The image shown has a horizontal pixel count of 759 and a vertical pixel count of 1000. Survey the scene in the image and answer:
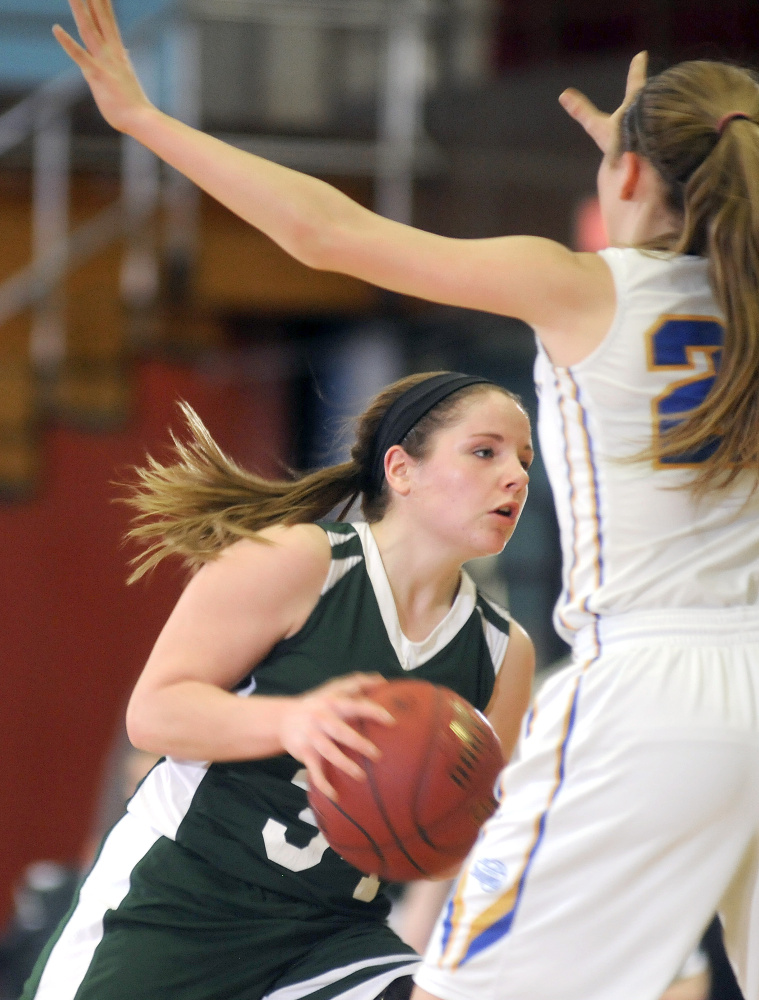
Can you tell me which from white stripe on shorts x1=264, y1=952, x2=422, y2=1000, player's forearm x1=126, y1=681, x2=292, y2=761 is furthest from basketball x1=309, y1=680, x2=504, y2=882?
white stripe on shorts x1=264, y1=952, x2=422, y2=1000

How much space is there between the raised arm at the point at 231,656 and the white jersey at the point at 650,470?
44cm

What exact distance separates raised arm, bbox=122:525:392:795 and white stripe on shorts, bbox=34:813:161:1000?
0.26 meters

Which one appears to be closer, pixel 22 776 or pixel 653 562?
pixel 653 562

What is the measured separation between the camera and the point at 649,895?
1935mm

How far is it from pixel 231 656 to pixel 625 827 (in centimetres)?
77

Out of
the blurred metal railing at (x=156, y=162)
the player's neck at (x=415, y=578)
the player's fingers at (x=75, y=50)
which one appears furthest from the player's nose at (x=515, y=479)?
the blurred metal railing at (x=156, y=162)

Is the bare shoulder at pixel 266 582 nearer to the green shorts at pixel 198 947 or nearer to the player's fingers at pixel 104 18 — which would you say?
the green shorts at pixel 198 947

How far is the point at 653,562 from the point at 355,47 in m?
7.26

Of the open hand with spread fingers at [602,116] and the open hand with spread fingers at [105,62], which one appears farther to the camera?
the open hand with spread fingers at [602,116]

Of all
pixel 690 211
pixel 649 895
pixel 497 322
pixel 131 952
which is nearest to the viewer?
pixel 649 895

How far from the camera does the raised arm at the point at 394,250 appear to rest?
6.57 ft

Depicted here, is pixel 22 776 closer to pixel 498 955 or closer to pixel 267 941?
pixel 267 941

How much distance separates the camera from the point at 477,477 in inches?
97.0

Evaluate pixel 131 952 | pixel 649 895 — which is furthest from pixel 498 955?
pixel 131 952
